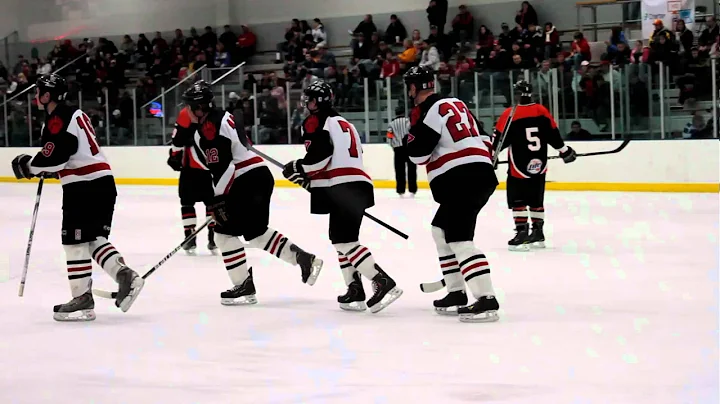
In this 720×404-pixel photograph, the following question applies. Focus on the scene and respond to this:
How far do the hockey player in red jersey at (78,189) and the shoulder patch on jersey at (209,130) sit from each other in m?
0.57

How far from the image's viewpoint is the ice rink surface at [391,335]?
12.5ft

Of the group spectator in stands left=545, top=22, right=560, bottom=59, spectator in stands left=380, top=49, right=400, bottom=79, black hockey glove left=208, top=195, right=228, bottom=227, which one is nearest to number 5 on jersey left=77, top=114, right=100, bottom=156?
black hockey glove left=208, top=195, right=228, bottom=227

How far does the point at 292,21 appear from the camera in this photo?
802 inches

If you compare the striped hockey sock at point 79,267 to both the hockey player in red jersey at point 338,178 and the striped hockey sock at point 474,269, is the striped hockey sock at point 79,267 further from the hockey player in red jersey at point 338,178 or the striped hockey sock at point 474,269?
the striped hockey sock at point 474,269

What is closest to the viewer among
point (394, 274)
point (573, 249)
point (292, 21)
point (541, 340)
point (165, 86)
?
point (541, 340)

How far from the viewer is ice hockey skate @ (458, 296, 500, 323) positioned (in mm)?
5004

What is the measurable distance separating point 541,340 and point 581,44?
1098 centimetres

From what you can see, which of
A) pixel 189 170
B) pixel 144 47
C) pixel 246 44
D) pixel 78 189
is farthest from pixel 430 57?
pixel 78 189

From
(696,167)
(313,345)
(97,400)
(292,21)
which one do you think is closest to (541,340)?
(313,345)

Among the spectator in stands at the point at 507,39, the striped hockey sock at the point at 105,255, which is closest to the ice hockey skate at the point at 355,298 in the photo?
the striped hockey sock at the point at 105,255

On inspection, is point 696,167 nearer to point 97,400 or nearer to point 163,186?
point 163,186

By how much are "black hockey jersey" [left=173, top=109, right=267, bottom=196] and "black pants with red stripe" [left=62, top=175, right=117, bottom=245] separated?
0.63 metres

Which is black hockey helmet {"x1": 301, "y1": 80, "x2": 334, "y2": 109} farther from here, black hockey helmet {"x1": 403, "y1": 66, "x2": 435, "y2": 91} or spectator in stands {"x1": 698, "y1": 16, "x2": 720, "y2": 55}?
spectator in stands {"x1": 698, "y1": 16, "x2": 720, "y2": 55}

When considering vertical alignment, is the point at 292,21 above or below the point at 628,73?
above
